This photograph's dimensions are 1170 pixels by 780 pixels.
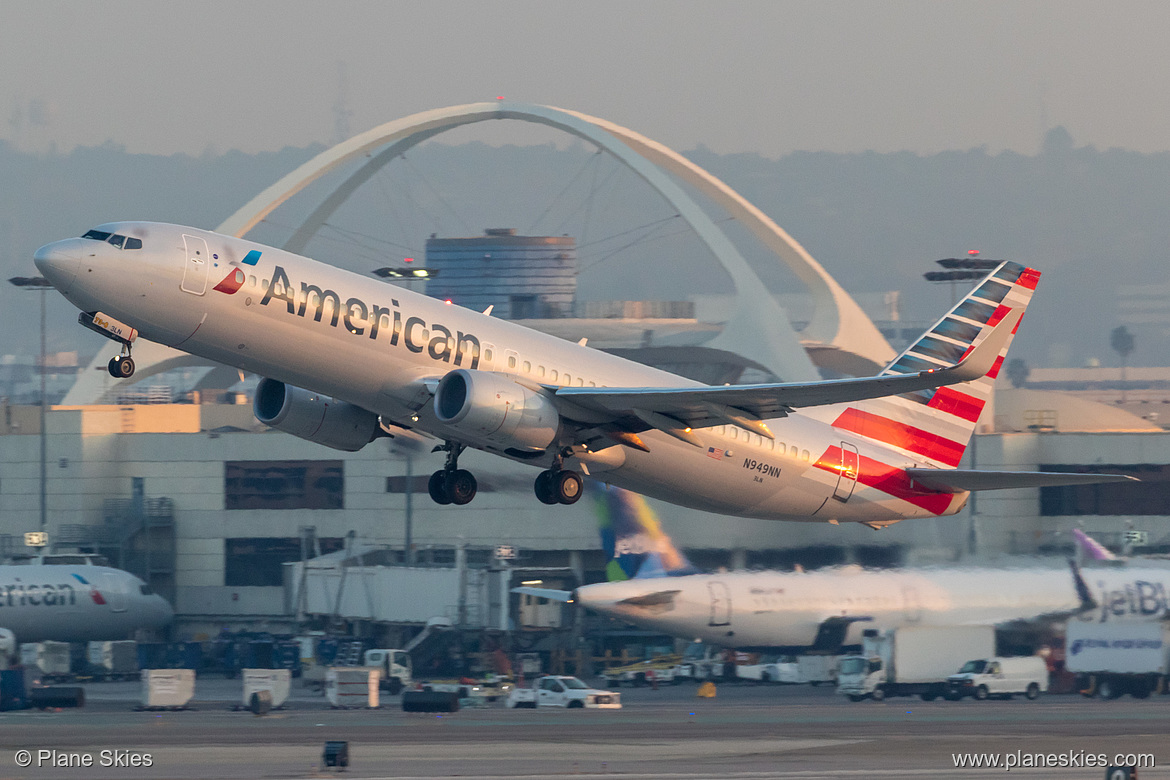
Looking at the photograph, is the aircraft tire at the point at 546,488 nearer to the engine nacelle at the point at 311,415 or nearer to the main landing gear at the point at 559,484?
the main landing gear at the point at 559,484

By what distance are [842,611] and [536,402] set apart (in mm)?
26814

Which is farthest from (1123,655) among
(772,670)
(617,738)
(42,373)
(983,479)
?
(42,373)

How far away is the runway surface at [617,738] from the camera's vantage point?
36531 millimetres

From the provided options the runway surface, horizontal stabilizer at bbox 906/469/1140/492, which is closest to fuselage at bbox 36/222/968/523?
horizontal stabilizer at bbox 906/469/1140/492

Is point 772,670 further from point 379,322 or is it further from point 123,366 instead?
→ point 123,366

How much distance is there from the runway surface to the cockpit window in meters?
13.0

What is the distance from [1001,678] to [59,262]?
126 ft

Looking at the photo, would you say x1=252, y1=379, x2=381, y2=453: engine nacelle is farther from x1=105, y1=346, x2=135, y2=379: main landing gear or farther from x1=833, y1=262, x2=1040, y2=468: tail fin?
x1=833, y1=262, x2=1040, y2=468: tail fin

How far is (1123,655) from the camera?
5344 centimetres

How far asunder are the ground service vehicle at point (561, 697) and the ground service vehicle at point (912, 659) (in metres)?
8.97

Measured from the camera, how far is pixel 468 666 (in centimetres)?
6412

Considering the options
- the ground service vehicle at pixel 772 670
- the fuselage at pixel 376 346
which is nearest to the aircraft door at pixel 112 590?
the ground service vehicle at pixel 772 670

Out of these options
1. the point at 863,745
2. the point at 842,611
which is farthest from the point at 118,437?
the point at 863,745

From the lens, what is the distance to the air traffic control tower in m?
154
